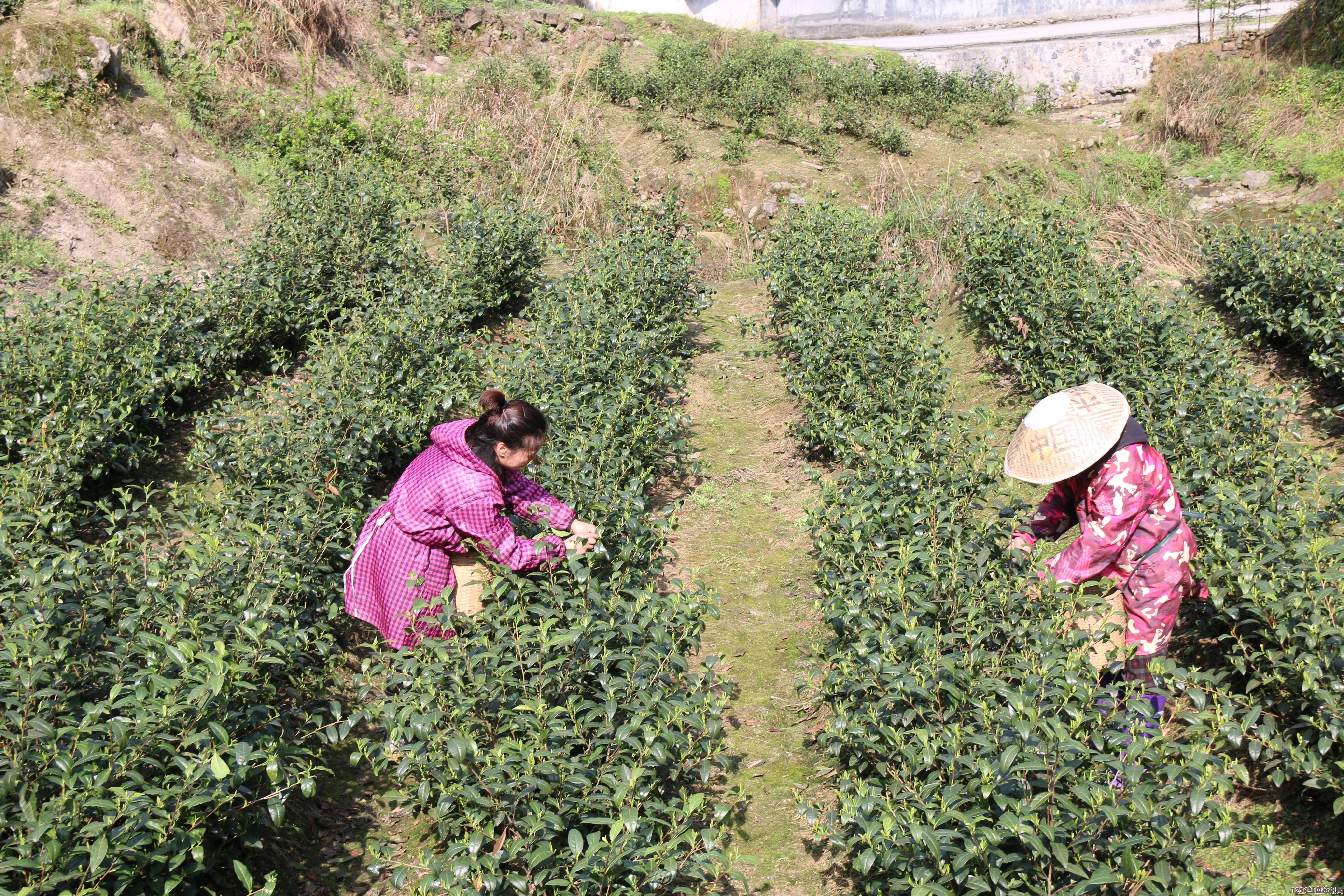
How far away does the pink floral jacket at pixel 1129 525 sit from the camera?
3439 mm

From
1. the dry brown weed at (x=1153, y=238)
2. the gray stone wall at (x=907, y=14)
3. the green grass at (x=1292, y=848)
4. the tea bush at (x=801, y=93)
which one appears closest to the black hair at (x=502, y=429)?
the green grass at (x=1292, y=848)

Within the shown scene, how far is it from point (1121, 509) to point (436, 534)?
2601mm

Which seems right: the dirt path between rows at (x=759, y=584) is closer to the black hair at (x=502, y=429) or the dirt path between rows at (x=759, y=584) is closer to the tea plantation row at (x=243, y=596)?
the tea plantation row at (x=243, y=596)

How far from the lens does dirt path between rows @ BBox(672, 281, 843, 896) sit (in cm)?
353

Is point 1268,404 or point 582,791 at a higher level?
point 1268,404

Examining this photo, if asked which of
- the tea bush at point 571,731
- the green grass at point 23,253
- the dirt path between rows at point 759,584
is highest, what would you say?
the green grass at point 23,253

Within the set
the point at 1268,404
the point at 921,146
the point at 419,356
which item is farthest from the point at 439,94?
the point at 1268,404

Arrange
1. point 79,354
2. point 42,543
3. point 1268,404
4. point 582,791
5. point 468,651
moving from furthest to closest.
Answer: point 79,354, point 1268,404, point 42,543, point 468,651, point 582,791

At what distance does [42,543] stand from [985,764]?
3720mm

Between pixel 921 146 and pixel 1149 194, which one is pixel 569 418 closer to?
pixel 1149 194

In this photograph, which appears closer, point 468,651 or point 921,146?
point 468,651

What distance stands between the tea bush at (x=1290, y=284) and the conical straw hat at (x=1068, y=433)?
121 inches

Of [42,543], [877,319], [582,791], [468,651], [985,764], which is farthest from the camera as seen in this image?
[877,319]

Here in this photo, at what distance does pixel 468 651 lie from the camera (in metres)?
3.17
